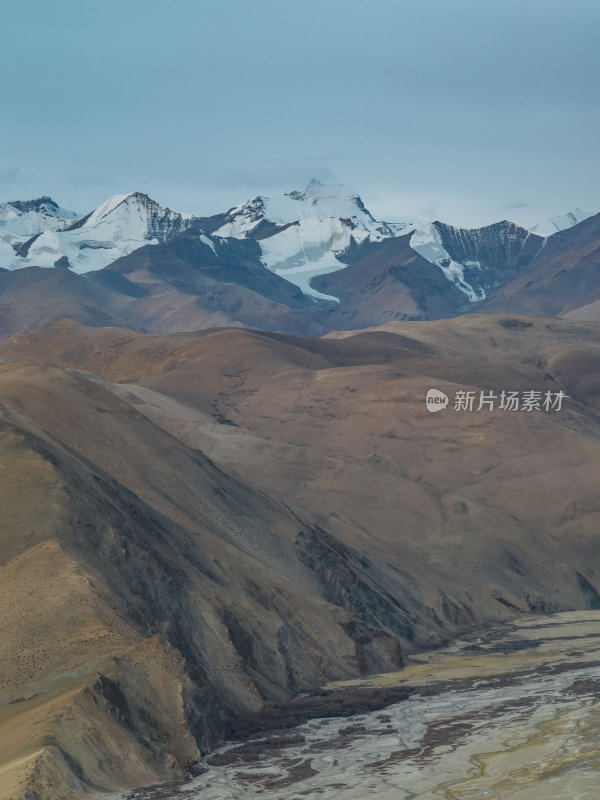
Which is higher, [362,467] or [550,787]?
[362,467]

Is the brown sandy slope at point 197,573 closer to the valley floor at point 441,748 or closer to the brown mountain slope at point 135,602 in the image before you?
the brown mountain slope at point 135,602

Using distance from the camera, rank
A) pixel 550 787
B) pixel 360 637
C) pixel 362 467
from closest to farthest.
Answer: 1. pixel 550 787
2. pixel 360 637
3. pixel 362 467

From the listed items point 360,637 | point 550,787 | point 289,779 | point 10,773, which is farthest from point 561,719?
point 10,773

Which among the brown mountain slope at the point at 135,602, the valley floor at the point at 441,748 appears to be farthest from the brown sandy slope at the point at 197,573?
the valley floor at the point at 441,748

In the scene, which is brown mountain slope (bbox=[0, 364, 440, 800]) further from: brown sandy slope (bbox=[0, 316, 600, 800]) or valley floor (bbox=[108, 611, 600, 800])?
valley floor (bbox=[108, 611, 600, 800])

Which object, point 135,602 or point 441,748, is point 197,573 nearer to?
point 135,602

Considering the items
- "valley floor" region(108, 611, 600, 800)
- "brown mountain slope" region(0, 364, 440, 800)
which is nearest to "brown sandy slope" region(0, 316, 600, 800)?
"brown mountain slope" region(0, 364, 440, 800)

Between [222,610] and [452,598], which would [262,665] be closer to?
[222,610]

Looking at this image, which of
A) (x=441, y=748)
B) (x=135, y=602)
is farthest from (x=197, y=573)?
(x=441, y=748)

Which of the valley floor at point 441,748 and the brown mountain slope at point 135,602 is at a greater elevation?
the brown mountain slope at point 135,602
